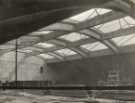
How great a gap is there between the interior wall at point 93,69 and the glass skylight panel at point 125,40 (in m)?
1.34

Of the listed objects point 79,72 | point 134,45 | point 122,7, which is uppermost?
point 122,7

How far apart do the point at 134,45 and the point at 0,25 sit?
683 inches

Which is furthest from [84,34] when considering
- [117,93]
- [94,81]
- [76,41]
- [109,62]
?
[117,93]

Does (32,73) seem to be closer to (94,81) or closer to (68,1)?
(94,81)

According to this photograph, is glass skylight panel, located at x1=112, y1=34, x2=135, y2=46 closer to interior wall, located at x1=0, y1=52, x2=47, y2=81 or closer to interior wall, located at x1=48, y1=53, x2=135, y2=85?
interior wall, located at x1=48, y1=53, x2=135, y2=85

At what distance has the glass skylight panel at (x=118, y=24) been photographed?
1955cm

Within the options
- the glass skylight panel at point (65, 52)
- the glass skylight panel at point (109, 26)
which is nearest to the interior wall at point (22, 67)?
→ the glass skylight panel at point (65, 52)

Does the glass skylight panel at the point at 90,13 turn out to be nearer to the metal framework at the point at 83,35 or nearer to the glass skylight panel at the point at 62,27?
the metal framework at the point at 83,35

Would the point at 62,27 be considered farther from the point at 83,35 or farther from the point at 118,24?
the point at 118,24

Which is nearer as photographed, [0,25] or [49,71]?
[0,25]

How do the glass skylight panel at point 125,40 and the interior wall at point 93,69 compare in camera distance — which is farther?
the interior wall at point 93,69

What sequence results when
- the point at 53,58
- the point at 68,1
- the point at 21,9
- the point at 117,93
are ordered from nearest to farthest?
the point at 21,9 → the point at 68,1 → the point at 117,93 → the point at 53,58

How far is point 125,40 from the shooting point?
2305 centimetres

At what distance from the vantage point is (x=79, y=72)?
30.6 meters
